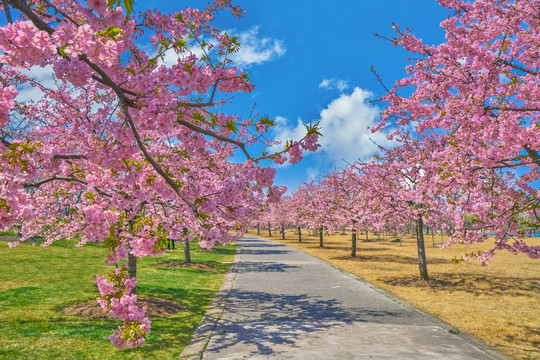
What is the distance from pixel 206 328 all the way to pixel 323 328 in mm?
2546

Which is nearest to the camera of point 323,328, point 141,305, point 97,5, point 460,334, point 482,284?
point 97,5

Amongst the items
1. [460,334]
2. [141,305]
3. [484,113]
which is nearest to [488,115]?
[484,113]

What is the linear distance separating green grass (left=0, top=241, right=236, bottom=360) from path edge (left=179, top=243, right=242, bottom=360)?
0.16 metres

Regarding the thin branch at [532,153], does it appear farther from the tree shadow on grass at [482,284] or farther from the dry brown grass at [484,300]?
the tree shadow on grass at [482,284]

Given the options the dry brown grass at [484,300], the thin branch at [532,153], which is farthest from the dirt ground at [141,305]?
the thin branch at [532,153]

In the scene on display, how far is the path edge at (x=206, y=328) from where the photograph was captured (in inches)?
216

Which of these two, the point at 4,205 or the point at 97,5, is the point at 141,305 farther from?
the point at 97,5

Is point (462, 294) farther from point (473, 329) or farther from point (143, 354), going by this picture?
point (143, 354)

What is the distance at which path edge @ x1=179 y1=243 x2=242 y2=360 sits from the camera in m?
5.49

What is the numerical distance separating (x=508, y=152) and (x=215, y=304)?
799cm

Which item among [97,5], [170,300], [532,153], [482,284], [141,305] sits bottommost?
[482,284]

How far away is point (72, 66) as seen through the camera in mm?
3082

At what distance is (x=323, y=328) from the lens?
6910mm

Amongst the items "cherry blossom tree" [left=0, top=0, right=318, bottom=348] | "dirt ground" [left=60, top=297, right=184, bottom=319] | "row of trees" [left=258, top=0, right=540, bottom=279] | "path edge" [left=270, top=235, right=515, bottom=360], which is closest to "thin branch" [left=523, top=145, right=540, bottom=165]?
"row of trees" [left=258, top=0, right=540, bottom=279]
